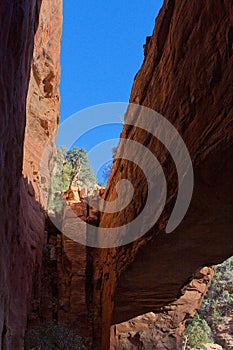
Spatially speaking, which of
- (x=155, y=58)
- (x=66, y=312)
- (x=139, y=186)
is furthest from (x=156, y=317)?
(x=155, y=58)

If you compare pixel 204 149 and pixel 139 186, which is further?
pixel 139 186

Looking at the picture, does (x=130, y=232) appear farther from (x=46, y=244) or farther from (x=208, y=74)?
(x=46, y=244)

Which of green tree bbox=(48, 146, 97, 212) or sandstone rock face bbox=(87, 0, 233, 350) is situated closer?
sandstone rock face bbox=(87, 0, 233, 350)

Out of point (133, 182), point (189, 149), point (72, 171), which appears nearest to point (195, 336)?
point (72, 171)

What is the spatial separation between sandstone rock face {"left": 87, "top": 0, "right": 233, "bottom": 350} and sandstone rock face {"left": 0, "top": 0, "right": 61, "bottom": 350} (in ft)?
5.63

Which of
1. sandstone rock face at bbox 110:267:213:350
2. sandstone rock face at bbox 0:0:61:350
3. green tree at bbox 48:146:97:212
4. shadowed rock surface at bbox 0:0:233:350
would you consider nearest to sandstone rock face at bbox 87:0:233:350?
shadowed rock surface at bbox 0:0:233:350

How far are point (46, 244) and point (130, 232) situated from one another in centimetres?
451

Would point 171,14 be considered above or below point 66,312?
above

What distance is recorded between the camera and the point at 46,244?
32.4 ft

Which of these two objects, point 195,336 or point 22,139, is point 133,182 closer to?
point 22,139

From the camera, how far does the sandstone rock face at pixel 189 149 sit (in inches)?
134

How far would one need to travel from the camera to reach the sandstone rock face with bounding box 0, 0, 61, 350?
3456 mm

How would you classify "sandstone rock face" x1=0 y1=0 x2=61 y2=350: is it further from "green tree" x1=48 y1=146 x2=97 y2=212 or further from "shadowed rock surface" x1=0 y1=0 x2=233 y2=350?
"green tree" x1=48 y1=146 x2=97 y2=212

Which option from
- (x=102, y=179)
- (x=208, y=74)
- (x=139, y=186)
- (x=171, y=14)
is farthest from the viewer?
(x=102, y=179)
